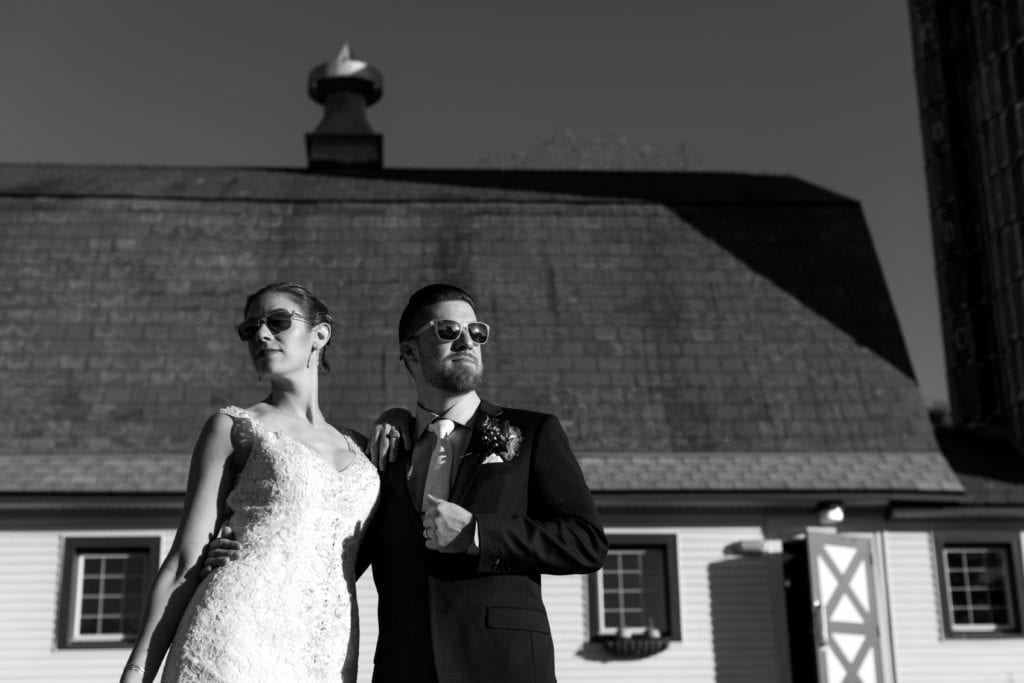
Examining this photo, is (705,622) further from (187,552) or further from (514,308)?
(187,552)

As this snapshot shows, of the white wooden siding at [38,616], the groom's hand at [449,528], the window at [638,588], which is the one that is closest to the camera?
the groom's hand at [449,528]

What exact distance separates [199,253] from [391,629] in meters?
13.8

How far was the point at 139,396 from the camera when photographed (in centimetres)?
1509

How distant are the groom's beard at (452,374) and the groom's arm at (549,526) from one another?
0.25 m

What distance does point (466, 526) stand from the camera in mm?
3395

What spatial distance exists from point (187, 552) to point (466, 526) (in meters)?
0.80

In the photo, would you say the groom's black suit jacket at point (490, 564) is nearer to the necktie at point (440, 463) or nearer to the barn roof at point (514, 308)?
the necktie at point (440, 463)

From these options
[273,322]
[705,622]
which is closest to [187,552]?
[273,322]

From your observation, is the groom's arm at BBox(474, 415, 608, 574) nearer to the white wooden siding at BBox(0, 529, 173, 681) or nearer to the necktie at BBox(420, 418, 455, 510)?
the necktie at BBox(420, 418, 455, 510)

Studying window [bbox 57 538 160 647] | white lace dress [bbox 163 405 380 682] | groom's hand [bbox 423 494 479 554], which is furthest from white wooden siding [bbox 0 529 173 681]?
groom's hand [bbox 423 494 479 554]

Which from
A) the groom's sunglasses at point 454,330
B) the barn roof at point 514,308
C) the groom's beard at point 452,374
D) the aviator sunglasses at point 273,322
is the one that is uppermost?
the barn roof at point 514,308

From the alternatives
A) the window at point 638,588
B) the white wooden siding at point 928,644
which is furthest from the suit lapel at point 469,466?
the white wooden siding at point 928,644

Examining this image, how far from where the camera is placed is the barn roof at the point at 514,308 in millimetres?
14922

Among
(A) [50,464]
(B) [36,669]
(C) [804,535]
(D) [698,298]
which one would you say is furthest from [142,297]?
(C) [804,535]
